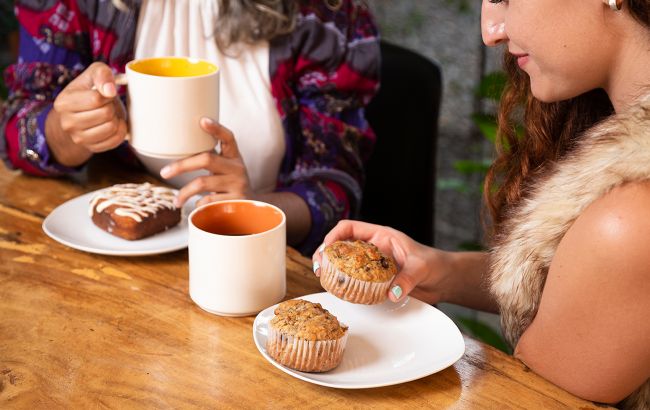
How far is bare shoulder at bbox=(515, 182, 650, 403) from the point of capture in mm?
940

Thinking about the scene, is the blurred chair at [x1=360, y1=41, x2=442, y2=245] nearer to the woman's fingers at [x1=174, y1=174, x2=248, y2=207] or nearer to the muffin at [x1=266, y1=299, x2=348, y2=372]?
the woman's fingers at [x1=174, y1=174, x2=248, y2=207]

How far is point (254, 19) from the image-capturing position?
1.76m

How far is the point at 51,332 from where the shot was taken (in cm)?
112

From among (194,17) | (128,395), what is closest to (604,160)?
(128,395)

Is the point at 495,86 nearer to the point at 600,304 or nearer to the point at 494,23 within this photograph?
the point at 494,23

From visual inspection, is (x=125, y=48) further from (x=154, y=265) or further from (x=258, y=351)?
(x=258, y=351)

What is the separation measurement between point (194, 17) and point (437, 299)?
2.69 ft

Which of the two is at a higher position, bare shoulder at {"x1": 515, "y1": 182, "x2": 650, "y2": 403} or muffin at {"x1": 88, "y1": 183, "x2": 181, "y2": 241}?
bare shoulder at {"x1": 515, "y1": 182, "x2": 650, "y2": 403}

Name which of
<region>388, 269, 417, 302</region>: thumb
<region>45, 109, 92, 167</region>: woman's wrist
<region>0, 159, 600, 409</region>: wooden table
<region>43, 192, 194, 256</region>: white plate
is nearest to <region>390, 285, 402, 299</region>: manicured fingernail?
<region>388, 269, 417, 302</region>: thumb

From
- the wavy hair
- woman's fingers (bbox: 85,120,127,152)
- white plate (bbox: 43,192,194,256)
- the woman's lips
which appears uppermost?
the woman's lips

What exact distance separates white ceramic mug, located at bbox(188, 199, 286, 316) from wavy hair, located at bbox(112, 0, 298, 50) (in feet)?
2.17

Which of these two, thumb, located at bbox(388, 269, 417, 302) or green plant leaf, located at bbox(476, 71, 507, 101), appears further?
green plant leaf, located at bbox(476, 71, 507, 101)

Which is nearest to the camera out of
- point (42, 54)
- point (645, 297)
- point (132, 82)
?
point (645, 297)

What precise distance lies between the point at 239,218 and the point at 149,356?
0.26m
